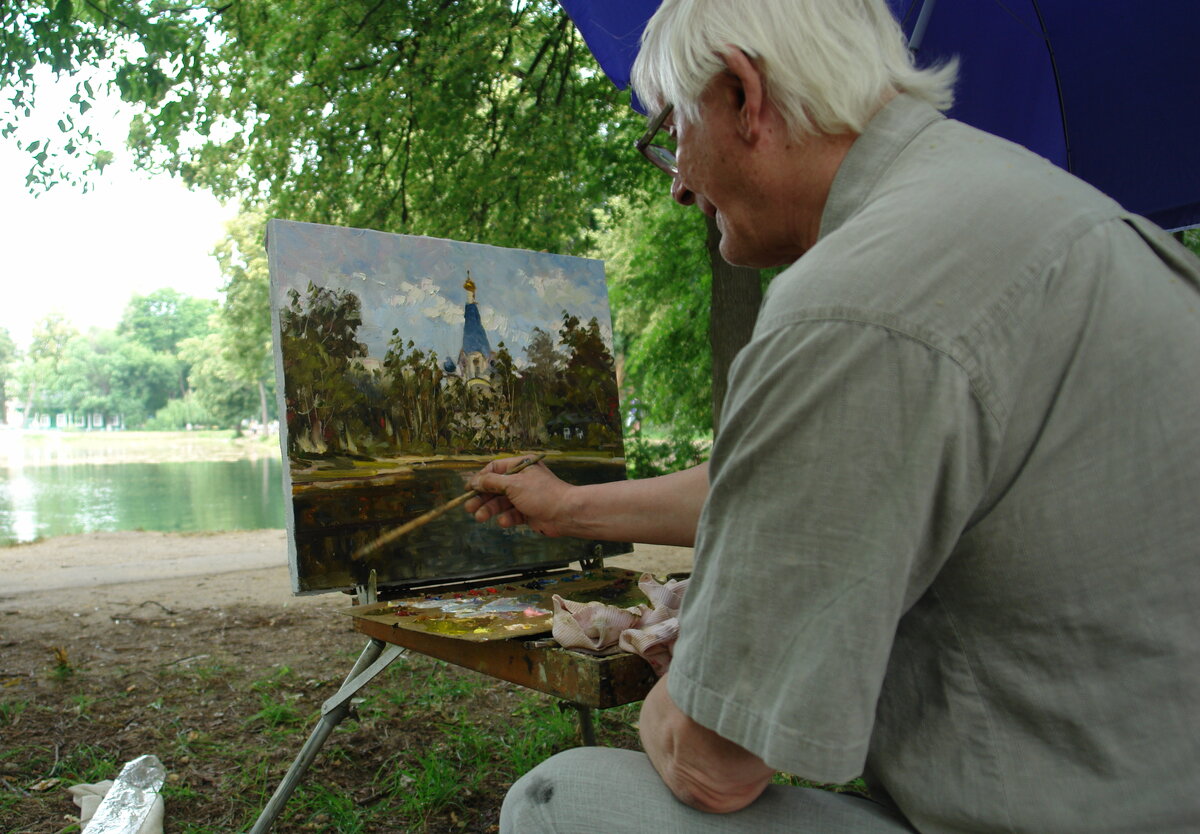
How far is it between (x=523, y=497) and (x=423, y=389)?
0.58 m

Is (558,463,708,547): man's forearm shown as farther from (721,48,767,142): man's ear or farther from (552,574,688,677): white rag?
(721,48,767,142): man's ear

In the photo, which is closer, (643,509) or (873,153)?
(873,153)

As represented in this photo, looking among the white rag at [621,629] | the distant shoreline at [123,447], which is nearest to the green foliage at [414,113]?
the white rag at [621,629]

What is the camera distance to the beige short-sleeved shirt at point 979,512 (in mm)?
802

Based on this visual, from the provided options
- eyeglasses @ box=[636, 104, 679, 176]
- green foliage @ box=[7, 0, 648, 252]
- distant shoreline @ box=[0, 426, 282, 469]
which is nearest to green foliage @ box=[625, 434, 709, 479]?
green foliage @ box=[7, 0, 648, 252]

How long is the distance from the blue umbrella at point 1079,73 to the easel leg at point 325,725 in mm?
2043

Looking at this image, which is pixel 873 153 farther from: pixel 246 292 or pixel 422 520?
pixel 246 292

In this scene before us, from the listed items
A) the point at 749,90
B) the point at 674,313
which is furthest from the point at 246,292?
the point at 749,90

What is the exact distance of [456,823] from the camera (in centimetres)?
265

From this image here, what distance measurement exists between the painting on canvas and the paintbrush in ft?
0.05

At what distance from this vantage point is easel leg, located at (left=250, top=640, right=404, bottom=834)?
2.00 metres

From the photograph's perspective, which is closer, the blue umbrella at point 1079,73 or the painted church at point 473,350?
the painted church at point 473,350

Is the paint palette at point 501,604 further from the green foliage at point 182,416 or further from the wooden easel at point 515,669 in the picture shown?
the green foliage at point 182,416

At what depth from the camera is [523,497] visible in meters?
2.08
